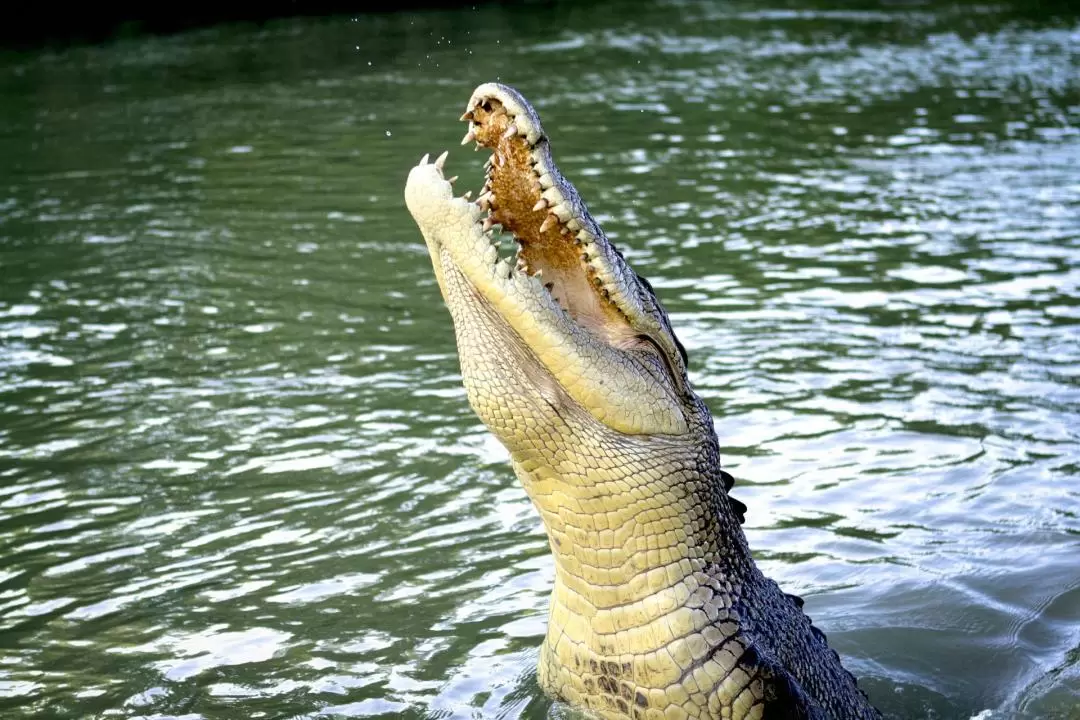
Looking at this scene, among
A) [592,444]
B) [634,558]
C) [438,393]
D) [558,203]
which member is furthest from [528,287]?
[438,393]

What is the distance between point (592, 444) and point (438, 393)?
3.96 metres

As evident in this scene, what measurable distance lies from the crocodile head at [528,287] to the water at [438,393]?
132 cm

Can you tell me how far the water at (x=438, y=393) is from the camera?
5199mm

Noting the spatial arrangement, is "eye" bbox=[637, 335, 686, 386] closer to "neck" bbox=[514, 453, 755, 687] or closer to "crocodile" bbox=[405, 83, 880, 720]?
"crocodile" bbox=[405, 83, 880, 720]

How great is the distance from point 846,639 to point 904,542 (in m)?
0.94

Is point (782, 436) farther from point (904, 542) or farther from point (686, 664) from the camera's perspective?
point (686, 664)

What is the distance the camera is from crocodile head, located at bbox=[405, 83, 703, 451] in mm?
3662

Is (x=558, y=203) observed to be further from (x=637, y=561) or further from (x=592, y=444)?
(x=637, y=561)

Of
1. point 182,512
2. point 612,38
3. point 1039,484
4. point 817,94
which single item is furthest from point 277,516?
point 612,38

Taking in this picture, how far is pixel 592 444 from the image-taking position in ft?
12.3

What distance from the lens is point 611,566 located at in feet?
12.4

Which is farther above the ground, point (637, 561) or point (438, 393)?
point (637, 561)

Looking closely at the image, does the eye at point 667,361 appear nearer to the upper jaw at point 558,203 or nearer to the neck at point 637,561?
the upper jaw at point 558,203

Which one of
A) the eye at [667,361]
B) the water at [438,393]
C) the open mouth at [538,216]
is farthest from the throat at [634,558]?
the water at [438,393]
